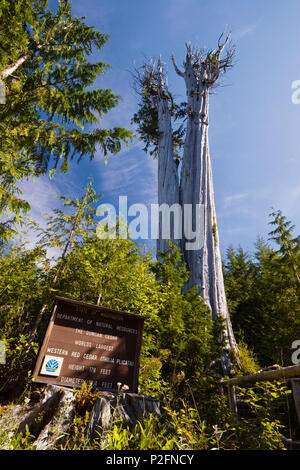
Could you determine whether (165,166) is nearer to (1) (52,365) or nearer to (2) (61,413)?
(1) (52,365)

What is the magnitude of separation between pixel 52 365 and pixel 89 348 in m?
0.61

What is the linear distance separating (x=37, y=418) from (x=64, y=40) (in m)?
10.3

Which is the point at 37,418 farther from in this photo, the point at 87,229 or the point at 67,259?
the point at 87,229

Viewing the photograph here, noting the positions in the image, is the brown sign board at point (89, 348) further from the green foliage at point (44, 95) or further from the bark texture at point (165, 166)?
the bark texture at point (165, 166)

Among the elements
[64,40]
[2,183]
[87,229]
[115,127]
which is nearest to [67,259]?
[87,229]

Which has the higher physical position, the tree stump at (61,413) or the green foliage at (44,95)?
the green foliage at (44,95)

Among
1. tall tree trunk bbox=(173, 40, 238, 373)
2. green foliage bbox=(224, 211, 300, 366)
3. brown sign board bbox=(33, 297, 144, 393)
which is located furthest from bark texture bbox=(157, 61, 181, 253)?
brown sign board bbox=(33, 297, 144, 393)

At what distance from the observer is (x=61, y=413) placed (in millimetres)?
3082

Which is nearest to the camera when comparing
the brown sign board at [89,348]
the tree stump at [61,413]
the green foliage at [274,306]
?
the tree stump at [61,413]

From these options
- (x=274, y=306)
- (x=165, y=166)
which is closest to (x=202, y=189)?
(x=165, y=166)

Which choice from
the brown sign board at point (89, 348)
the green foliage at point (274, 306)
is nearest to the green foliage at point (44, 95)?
the brown sign board at point (89, 348)

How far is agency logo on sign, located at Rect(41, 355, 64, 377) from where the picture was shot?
12.3 ft

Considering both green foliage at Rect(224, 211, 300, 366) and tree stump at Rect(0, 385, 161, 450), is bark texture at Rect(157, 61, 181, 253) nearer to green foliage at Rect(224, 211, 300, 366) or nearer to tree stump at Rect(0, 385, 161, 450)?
green foliage at Rect(224, 211, 300, 366)

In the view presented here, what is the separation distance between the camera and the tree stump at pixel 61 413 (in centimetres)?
A: 307
